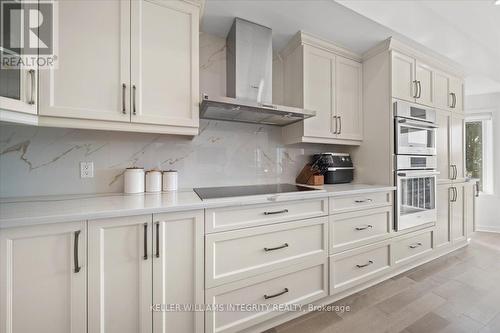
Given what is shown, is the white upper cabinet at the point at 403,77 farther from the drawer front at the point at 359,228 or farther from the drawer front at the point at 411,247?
the drawer front at the point at 411,247

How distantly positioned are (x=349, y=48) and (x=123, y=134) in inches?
91.3

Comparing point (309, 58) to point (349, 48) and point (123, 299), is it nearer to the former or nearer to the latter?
point (349, 48)

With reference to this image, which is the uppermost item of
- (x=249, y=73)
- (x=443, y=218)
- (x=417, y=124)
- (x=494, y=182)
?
(x=249, y=73)

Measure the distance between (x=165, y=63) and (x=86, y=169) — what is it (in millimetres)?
941

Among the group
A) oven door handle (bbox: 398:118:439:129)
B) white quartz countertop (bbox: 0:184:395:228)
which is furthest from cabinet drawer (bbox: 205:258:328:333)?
oven door handle (bbox: 398:118:439:129)

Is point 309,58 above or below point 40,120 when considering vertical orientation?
above

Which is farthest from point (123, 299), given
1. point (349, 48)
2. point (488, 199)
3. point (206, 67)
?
point (488, 199)

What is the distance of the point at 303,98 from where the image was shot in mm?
1916

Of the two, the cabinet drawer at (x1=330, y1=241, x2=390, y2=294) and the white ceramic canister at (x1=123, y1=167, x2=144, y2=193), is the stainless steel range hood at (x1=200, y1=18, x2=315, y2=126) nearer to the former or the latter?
the white ceramic canister at (x1=123, y1=167, x2=144, y2=193)

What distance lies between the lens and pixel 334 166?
2.19m

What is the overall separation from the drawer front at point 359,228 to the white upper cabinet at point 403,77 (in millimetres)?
1181

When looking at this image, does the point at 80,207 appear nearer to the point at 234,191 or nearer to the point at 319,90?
the point at 234,191

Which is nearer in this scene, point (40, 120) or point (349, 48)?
point (40, 120)

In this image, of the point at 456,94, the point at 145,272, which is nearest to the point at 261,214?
the point at 145,272
